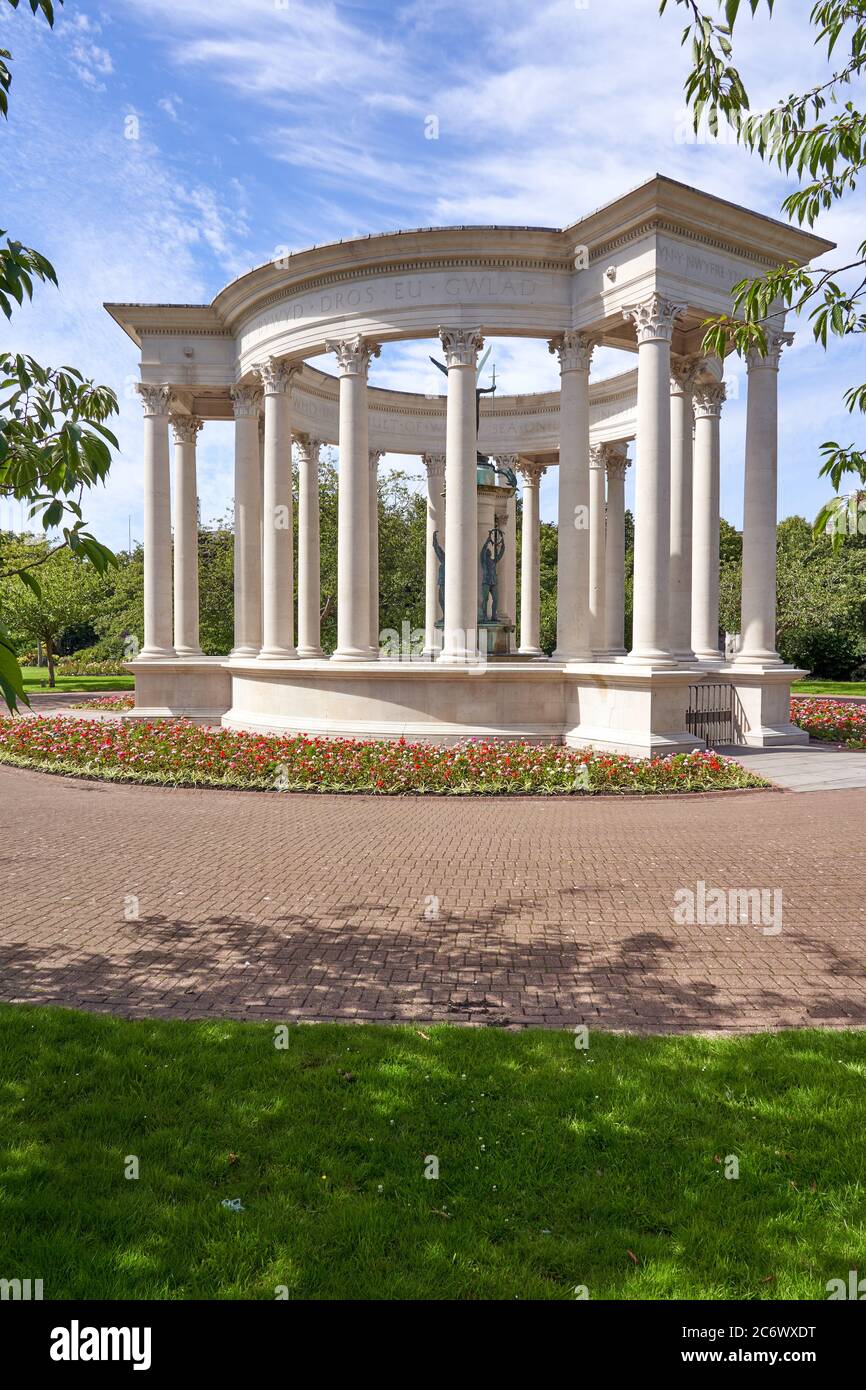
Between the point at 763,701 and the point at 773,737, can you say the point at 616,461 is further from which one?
the point at 773,737

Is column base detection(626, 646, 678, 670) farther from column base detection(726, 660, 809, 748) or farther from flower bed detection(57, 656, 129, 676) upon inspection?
flower bed detection(57, 656, 129, 676)

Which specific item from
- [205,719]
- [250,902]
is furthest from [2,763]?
[250,902]

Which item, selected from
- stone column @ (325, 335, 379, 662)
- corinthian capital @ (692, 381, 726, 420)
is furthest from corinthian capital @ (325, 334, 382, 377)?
corinthian capital @ (692, 381, 726, 420)

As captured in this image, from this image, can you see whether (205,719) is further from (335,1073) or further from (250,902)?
(335,1073)

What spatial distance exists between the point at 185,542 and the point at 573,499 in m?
15.0

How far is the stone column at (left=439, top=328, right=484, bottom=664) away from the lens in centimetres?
2292

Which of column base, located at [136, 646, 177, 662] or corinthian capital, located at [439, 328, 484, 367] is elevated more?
corinthian capital, located at [439, 328, 484, 367]

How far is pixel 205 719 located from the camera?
29094 mm

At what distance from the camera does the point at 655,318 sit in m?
21.5

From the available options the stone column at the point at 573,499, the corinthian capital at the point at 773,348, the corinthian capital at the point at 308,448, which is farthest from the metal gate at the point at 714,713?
the corinthian capital at the point at 308,448

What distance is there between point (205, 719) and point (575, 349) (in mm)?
17334

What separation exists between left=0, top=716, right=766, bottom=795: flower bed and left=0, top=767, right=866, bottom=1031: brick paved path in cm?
246

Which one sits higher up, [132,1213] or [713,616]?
[713,616]

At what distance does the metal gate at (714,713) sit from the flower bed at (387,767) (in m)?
3.91
